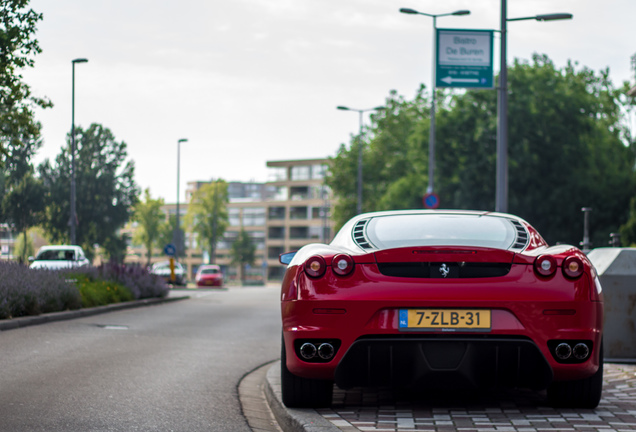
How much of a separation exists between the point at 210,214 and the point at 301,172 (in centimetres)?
3749

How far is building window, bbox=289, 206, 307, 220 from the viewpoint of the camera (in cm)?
13450

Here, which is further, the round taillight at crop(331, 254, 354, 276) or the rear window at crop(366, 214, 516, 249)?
the rear window at crop(366, 214, 516, 249)

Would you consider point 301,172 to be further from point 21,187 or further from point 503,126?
point 503,126

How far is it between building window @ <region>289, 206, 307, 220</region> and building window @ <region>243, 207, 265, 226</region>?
6306 mm

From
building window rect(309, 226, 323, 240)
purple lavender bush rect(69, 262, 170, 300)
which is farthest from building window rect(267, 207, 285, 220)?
purple lavender bush rect(69, 262, 170, 300)

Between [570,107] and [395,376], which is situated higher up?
[570,107]

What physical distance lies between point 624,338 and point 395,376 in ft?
13.8

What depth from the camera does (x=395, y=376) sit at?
227 inches

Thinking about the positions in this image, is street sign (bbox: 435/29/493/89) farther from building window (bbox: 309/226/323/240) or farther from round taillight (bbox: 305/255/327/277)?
building window (bbox: 309/226/323/240)

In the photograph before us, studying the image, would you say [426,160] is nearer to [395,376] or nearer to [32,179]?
[32,179]

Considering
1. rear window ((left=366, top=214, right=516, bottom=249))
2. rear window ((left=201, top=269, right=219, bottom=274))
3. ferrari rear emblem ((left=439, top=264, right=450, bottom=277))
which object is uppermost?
rear window ((left=366, top=214, right=516, bottom=249))

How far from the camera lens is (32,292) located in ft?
49.9

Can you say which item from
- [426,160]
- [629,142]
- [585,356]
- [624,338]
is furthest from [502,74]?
[629,142]

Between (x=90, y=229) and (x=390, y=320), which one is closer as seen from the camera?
(x=390, y=320)
